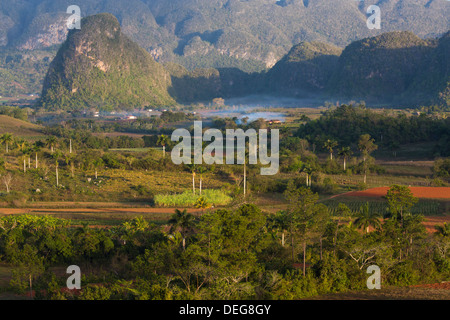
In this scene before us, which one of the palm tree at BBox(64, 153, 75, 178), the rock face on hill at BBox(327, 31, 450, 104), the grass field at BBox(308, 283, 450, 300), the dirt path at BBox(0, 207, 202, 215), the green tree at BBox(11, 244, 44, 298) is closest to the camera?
the grass field at BBox(308, 283, 450, 300)

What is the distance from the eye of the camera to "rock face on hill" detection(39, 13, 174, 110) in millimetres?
141375

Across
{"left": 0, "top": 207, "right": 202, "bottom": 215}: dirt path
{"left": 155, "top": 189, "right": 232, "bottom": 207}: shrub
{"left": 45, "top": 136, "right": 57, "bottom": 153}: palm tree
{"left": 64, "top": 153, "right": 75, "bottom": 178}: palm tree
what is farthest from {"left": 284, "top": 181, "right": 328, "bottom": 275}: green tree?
{"left": 45, "top": 136, "right": 57, "bottom": 153}: palm tree

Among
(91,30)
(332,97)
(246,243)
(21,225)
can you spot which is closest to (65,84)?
(91,30)

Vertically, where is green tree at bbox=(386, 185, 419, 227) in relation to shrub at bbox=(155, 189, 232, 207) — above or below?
above

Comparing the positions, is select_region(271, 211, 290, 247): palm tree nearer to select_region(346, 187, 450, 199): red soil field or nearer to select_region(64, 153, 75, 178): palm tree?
select_region(346, 187, 450, 199): red soil field

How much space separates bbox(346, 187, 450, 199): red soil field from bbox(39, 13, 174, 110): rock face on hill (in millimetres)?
102634

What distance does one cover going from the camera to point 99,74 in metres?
150

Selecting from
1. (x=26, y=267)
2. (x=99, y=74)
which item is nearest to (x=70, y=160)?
(x=26, y=267)

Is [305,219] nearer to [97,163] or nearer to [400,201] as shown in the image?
[400,201]

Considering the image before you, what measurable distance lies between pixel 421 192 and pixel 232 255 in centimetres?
2391

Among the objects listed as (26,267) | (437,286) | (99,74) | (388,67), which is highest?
(388,67)

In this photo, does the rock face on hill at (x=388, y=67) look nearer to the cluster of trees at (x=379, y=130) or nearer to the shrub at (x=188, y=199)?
the cluster of trees at (x=379, y=130)
